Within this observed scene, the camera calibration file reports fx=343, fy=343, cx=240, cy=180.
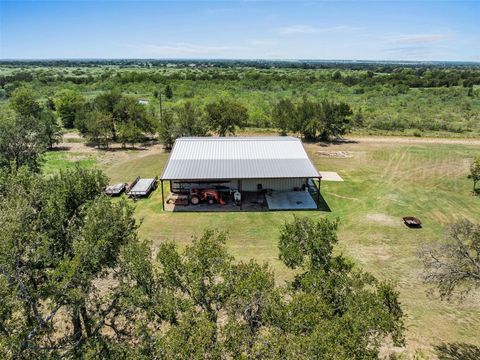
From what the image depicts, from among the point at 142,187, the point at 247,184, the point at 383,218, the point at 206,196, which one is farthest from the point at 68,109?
the point at 383,218

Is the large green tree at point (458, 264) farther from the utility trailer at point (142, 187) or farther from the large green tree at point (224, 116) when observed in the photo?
the large green tree at point (224, 116)

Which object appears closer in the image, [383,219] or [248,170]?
[383,219]

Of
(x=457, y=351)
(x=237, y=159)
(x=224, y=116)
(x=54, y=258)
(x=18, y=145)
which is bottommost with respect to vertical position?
(x=457, y=351)

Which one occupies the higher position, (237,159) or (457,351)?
(237,159)

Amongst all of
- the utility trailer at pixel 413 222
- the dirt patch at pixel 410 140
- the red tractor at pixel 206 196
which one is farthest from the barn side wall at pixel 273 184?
the dirt patch at pixel 410 140

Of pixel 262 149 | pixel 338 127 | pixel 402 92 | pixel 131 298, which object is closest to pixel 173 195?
pixel 262 149

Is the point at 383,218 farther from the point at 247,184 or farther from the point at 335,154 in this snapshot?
the point at 335,154

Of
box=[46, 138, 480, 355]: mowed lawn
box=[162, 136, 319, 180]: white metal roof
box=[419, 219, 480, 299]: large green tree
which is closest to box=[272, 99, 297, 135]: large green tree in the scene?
box=[46, 138, 480, 355]: mowed lawn

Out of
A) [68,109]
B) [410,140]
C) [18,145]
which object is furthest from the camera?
[68,109]
